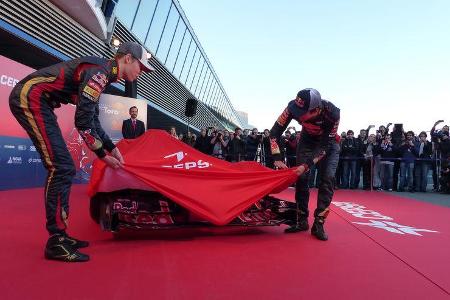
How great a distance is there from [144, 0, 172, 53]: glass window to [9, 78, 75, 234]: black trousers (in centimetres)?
1512

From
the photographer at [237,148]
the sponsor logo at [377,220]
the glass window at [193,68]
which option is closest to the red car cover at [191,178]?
the sponsor logo at [377,220]

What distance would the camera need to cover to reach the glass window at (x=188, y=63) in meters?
25.1

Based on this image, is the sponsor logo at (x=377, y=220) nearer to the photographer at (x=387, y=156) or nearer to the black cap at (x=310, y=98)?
the black cap at (x=310, y=98)

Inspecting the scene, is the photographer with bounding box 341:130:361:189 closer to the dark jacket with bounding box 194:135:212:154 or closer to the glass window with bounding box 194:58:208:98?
the dark jacket with bounding box 194:135:212:154

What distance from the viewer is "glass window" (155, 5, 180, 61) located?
19.6m

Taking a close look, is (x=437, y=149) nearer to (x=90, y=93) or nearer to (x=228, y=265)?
(x=228, y=265)

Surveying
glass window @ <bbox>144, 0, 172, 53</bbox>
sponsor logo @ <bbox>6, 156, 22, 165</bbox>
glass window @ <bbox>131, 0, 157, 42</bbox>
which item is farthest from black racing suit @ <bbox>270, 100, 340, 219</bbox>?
glass window @ <bbox>144, 0, 172, 53</bbox>

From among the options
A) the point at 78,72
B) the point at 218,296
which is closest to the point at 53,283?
the point at 218,296

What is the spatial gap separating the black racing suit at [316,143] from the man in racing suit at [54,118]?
1.96 m

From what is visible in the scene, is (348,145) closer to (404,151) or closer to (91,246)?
(404,151)

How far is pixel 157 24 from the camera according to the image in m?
18.6

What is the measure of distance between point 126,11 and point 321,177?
40.1ft

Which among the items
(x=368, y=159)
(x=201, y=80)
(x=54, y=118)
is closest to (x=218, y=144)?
(x=368, y=159)

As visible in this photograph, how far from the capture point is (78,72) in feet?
8.99
